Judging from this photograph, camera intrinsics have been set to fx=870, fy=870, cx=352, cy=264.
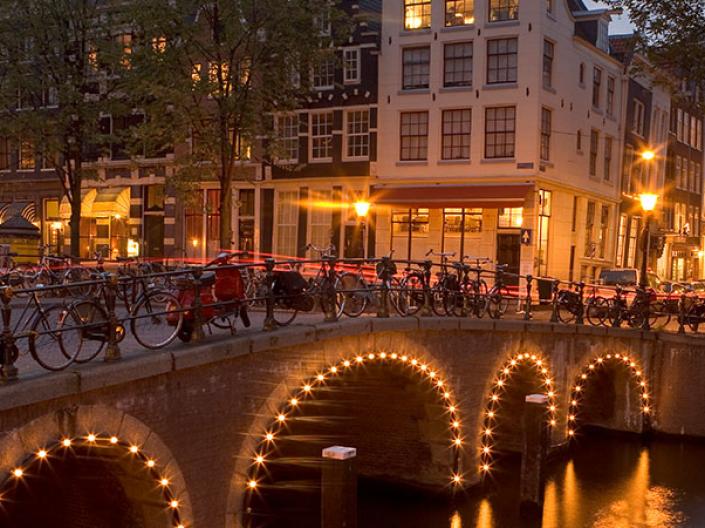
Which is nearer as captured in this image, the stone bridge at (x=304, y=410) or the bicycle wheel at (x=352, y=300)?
the stone bridge at (x=304, y=410)

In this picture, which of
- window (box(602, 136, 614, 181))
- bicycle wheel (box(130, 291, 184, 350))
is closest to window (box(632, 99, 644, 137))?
window (box(602, 136, 614, 181))

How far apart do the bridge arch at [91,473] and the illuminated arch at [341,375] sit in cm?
141

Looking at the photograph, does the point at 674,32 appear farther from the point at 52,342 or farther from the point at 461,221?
the point at 52,342

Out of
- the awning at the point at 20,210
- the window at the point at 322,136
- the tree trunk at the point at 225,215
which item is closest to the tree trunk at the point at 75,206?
the tree trunk at the point at 225,215

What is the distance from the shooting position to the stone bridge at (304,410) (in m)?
8.71

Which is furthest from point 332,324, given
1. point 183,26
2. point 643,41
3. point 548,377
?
point 183,26

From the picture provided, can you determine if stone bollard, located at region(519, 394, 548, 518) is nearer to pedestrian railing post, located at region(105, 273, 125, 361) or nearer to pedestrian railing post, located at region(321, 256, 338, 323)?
pedestrian railing post, located at region(321, 256, 338, 323)

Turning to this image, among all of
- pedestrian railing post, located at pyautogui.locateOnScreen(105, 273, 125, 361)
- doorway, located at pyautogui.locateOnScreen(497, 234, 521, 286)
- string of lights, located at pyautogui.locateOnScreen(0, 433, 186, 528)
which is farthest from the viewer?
doorway, located at pyautogui.locateOnScreen(497, 234, 521, 286)

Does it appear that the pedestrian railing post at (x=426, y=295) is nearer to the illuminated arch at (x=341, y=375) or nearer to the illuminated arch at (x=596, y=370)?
the illuminated arch at (x=341, y=375)

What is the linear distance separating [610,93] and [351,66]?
37.4 ft

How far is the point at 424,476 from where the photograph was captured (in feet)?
53.3

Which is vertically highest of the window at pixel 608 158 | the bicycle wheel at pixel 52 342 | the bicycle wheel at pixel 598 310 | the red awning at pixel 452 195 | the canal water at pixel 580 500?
the window at pixel 608 158

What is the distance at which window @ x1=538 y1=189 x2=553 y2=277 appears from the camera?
29391 mm

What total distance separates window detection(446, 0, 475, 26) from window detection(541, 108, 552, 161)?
12.9 feet
